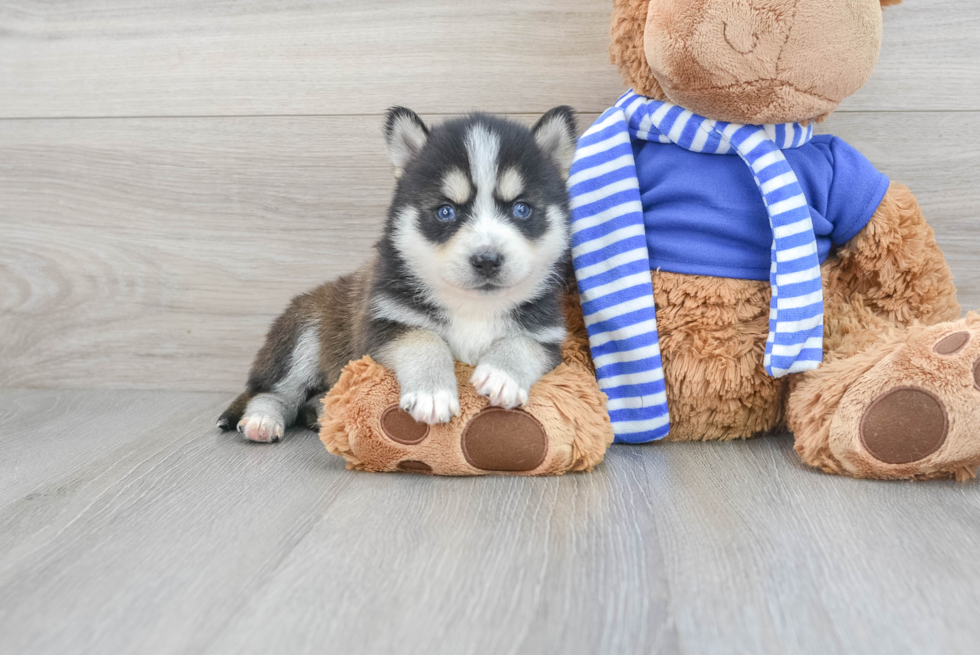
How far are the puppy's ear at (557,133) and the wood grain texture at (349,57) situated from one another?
1.84 feet

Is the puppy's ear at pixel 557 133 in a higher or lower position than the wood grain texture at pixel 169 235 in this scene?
higher

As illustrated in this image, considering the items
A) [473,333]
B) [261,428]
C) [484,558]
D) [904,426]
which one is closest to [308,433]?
[261,428]

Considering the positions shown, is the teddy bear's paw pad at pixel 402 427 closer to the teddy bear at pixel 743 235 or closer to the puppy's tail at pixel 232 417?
the teddy bear at pixel 743 235

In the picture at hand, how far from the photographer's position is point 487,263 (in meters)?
1.79

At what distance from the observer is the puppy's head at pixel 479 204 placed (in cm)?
183

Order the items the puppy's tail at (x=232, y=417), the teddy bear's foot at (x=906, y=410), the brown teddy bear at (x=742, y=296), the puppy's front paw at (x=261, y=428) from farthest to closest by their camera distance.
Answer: the puppy's tail at (x=232, y=417)
the puppy's front paw at (x=261, y=428)
the brown teddy bear at (x=742, y=296)
the teddy bear's foot at (x=906, y=410)

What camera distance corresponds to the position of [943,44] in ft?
8.14

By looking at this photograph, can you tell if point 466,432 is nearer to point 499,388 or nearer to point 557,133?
point 499,388

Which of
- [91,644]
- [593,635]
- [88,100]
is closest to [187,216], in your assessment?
[88,100]

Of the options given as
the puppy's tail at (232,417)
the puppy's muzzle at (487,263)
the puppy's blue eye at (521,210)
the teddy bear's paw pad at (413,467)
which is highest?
the puppy's blue eye at (521,210)

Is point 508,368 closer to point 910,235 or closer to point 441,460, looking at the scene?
point 441,460

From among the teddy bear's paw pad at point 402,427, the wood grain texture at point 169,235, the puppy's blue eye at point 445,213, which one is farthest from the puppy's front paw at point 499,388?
the wood grain texture at point 169,235

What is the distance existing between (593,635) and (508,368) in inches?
30.6

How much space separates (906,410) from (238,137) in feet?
7.36
